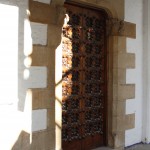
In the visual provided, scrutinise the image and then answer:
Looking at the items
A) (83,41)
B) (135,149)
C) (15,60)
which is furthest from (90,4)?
(135,149)

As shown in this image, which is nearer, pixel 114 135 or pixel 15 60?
pixel 15 60

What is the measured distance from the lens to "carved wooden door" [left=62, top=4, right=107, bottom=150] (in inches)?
165

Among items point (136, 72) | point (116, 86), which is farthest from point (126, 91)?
point (136, 72)

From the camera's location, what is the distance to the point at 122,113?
15.6 ft

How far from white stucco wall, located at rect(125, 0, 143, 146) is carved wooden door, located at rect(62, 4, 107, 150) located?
0.45 metres

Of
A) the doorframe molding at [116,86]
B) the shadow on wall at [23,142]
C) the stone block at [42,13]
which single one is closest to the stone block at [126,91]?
the doorframe molding at [116,86]

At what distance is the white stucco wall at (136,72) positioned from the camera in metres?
4.90

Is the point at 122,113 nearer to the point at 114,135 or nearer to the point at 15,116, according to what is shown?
the point at 114,135

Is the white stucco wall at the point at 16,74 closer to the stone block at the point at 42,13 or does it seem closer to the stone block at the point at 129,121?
the stone block at the point at 42,13

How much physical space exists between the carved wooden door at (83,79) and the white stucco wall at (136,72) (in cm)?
45

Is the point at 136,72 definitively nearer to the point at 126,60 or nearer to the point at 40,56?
the point at 126,60

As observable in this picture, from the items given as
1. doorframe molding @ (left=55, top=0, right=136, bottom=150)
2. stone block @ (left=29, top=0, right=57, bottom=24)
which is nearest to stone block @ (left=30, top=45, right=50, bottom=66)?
stone block @ (left=29, top=0, right=57, bottom=24)

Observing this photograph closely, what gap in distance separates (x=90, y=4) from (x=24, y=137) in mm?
2109

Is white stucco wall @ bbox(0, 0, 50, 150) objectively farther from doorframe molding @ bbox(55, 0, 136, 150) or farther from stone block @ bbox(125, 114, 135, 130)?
stone block @ bbox(125, 114, 135, 130)
